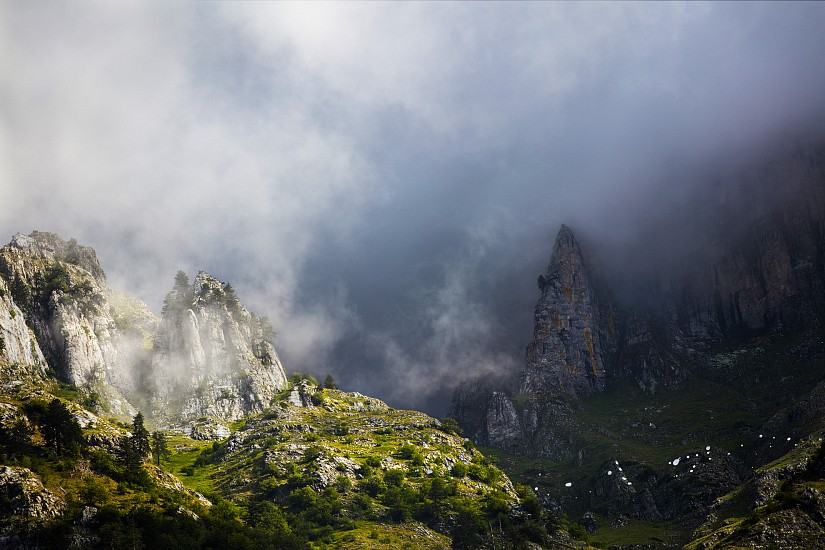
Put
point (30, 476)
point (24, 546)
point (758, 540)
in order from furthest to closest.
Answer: point (758, 540) → point (30, 476) → point (24, 546)

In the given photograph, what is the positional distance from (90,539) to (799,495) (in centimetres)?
20615

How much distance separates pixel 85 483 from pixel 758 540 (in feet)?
666

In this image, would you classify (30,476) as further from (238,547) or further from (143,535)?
(238,547)

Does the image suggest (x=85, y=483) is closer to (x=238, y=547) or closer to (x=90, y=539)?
(x=90, y=539)

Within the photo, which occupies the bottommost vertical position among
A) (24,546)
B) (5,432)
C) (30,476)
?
(24,546)

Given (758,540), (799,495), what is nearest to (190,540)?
(758,540)

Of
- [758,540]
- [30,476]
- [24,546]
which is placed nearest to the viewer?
[24,546]

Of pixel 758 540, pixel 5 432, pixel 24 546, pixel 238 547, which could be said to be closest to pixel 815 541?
pixel 758 540

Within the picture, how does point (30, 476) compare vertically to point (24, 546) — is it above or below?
above

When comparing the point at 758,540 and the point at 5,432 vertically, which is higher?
the point at 5,432

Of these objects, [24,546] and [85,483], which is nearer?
[24,546]

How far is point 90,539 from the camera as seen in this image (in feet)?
570

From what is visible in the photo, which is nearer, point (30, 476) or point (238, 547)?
point (30, 476)

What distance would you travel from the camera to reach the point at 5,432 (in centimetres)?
19988
